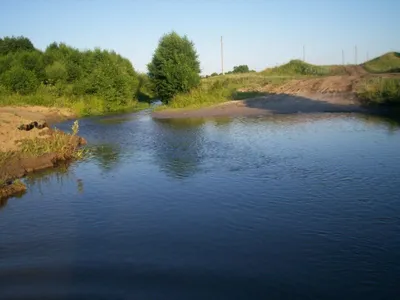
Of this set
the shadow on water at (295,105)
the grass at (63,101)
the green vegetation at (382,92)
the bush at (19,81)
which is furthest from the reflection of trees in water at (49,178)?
the bush at (19,81)

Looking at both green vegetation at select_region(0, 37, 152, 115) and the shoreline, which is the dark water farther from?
green vegetation at select_region(0, 37, 152, 115)

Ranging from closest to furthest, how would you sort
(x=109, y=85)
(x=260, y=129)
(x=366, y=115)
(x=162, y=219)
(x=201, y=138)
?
(x=162, y=219), (x=201, y=138), (x=260, y=129), (x=366, y=115), (x=109, y=85)

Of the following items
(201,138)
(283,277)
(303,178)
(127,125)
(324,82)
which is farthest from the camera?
(324,82)

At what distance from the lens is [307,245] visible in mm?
9375

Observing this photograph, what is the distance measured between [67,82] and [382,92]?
139 ft

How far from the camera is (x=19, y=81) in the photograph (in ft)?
167

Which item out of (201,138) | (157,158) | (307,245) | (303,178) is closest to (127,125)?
(201,138)

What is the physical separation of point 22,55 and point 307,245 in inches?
2291

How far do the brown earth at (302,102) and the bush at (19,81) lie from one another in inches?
737

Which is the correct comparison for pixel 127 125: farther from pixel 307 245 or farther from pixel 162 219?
pixel 307 245

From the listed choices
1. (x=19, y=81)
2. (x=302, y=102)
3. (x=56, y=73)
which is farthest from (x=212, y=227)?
(x=56, y=73)

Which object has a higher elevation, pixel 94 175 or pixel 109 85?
pixel 109 85

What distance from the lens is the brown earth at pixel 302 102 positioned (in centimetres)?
3950

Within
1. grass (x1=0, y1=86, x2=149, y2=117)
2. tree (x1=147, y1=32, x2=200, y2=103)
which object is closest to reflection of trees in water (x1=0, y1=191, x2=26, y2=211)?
grass (x1=0, y1=86, x2=149, y2=117)
